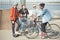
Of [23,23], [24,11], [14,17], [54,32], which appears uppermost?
[24,11]

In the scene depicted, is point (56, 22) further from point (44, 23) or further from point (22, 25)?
point (22, 25)

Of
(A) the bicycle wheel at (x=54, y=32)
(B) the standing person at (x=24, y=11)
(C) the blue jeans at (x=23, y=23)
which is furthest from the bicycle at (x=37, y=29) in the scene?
(B) the standing person at (x=24, y=11)

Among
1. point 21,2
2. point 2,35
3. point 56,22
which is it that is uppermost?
point 21,2

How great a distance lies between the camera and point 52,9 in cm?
435

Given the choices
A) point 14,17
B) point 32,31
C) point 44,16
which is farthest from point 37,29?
point 14,17

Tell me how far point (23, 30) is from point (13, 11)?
17.2 inches

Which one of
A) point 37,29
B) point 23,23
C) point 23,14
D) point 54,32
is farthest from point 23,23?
point 54,32

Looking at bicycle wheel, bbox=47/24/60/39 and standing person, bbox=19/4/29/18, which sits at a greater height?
standing person, bbox=19/4/29/18

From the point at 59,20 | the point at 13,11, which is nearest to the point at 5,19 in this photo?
the point at 13,11

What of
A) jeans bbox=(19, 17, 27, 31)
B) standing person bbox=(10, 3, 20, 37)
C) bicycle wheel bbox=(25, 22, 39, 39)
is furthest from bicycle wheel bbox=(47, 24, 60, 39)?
standing person bbox=(10, 3, 20, 37)

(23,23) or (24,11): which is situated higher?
(24,11)

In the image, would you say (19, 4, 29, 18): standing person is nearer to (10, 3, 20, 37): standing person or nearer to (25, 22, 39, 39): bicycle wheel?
(10, 3, 20, 37): standing person

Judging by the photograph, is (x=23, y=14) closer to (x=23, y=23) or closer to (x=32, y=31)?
(x=23, y=23)

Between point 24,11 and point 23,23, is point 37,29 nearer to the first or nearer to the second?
point 23,23
